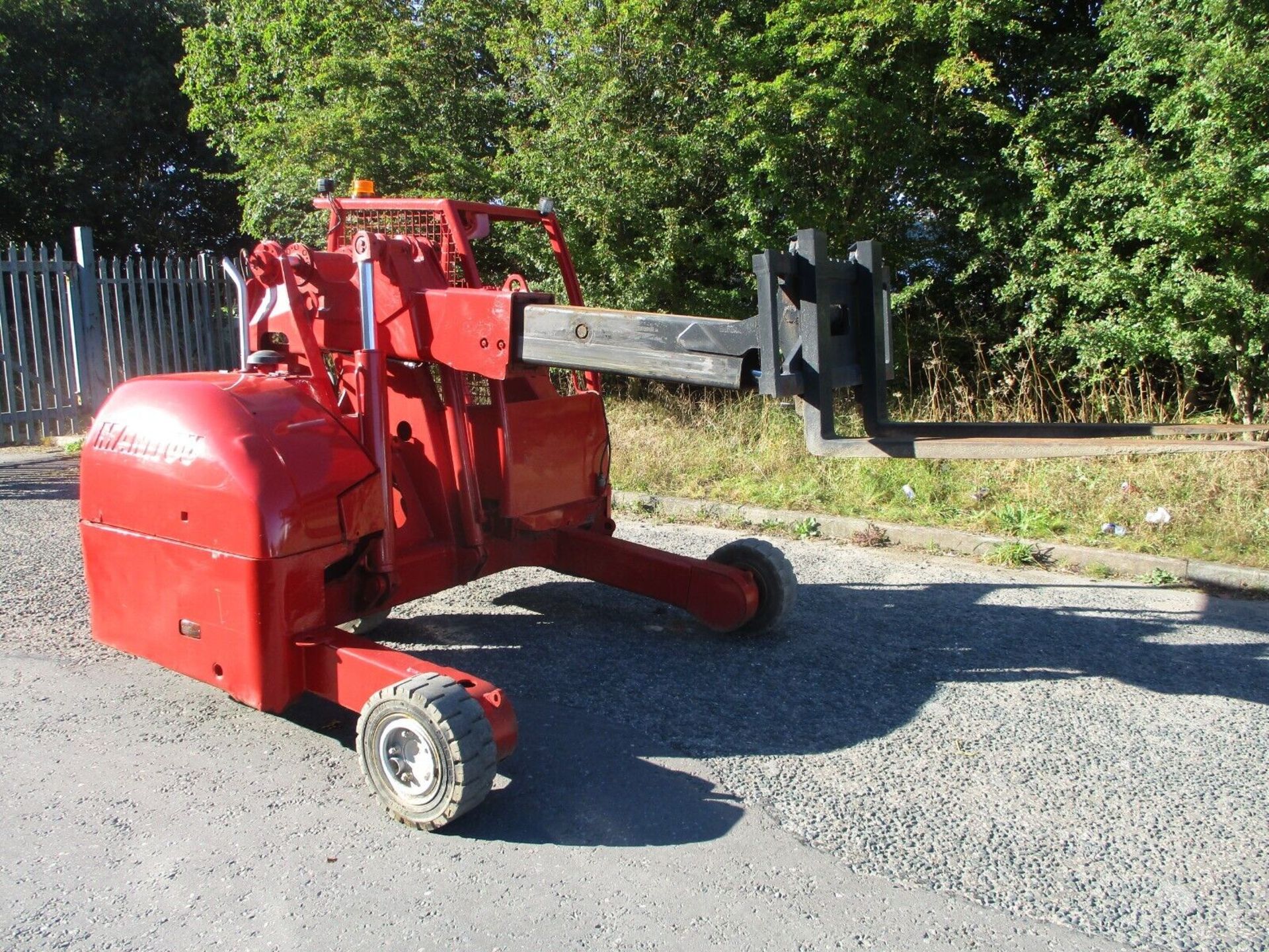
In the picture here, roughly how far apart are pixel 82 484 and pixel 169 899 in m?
2.22

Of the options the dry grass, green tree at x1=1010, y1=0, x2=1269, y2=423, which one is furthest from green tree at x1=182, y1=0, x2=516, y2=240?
green tree at x1=1010, y1=0, x2=1269, y2=423

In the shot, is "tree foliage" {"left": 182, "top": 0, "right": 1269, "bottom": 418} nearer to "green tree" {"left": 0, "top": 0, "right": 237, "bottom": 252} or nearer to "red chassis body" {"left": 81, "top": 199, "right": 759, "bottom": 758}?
"red chassis body" {"left": 81, "top": 199, "right": 759, "bottom": 758}

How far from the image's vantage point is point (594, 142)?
36.6 ft

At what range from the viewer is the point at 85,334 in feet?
41.9

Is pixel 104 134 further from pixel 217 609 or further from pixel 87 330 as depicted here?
pixel 217 609

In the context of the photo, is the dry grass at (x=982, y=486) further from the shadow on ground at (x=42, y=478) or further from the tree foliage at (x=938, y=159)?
the shadow on ground at (x=42, y=478)

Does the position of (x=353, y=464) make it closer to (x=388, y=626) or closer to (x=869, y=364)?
(x=388, y=626)

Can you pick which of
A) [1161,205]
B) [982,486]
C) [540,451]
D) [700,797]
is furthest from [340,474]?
[1161,205]

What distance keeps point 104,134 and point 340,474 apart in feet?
77.6

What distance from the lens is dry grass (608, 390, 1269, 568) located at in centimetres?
757

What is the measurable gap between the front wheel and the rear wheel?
2231mm

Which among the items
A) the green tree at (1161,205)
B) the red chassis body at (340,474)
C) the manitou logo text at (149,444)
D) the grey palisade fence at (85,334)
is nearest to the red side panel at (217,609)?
the red chassis body at (340,474)

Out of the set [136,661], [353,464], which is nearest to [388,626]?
[136,661]

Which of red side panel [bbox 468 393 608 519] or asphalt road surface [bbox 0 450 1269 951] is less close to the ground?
red side panel [bbox 468 393 608 519]
